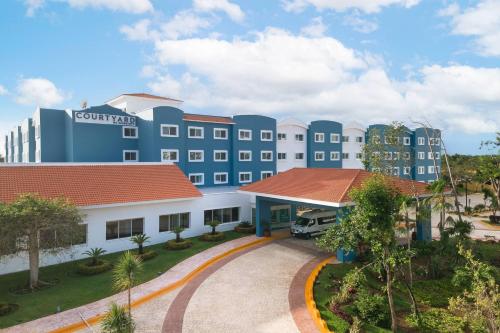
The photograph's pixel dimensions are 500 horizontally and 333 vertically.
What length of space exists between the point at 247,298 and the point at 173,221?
45.8ft

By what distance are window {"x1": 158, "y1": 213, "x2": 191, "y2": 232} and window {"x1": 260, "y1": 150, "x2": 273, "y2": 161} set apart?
20.9 metres

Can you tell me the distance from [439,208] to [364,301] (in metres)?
10.1

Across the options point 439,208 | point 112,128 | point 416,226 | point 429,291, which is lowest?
point 429,291

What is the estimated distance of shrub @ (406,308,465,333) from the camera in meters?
16.1

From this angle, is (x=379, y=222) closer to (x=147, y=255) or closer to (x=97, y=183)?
(x=147, y=255)

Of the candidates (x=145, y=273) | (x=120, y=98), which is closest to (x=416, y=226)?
(x=145, y=273)

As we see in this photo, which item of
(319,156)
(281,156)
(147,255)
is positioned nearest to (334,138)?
(319,156)

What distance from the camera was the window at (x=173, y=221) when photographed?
1161 inches

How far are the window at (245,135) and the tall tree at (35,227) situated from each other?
96.3 ft

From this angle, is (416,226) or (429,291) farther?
(416,226)

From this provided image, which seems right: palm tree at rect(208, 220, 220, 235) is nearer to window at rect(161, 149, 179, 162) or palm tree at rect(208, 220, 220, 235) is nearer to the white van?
the white van

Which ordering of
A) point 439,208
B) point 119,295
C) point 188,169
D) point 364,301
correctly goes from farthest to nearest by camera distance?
1. point 188,169
2. point 439,208
3. point 119,295
4. point 364,301

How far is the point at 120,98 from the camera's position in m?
50.2

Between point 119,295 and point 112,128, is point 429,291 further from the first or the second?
point 112,128
